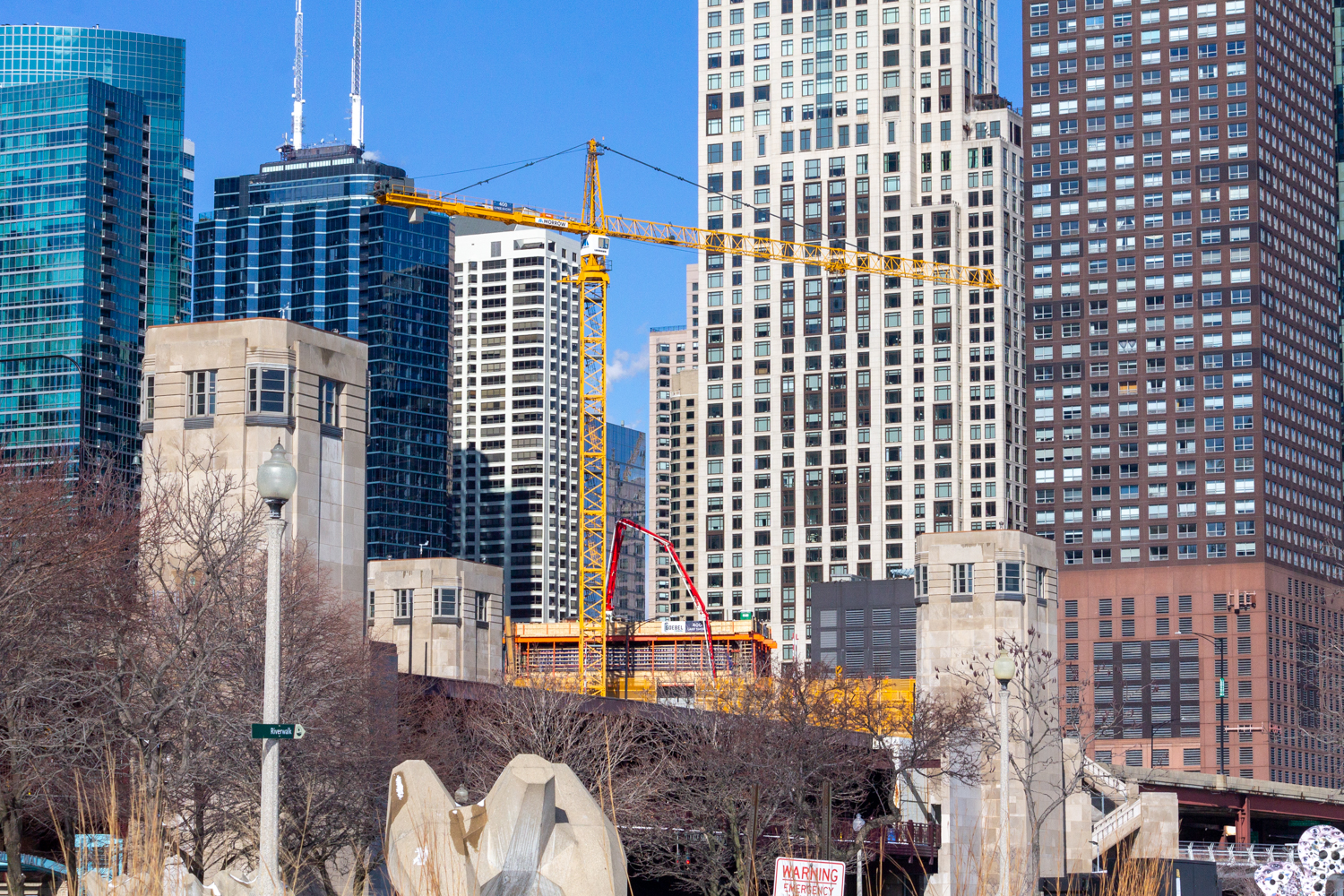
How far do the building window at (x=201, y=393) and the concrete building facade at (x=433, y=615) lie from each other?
141 ft

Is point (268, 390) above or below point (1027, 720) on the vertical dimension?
above

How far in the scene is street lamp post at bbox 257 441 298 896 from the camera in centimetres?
2075

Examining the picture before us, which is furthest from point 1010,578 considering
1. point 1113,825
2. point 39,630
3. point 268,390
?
point 39,630

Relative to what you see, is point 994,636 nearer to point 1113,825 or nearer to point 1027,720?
point 1027,720

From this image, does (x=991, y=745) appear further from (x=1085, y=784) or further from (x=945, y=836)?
(x=1085, y=784)

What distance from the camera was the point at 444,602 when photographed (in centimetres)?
11375

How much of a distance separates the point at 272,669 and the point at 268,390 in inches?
1950

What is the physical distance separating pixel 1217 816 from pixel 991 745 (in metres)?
71.4

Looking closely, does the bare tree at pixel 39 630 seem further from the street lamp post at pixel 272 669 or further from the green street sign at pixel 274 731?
the green street sign at pixel 274 731

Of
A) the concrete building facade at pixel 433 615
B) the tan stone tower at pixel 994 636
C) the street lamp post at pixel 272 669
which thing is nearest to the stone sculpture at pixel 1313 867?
the street lamp post at pixel 272 669

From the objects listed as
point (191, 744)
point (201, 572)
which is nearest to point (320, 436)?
point (201, 572)

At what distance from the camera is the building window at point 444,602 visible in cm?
11350

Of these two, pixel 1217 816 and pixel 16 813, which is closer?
pixel 16 813

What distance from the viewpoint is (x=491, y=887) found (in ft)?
91.7
